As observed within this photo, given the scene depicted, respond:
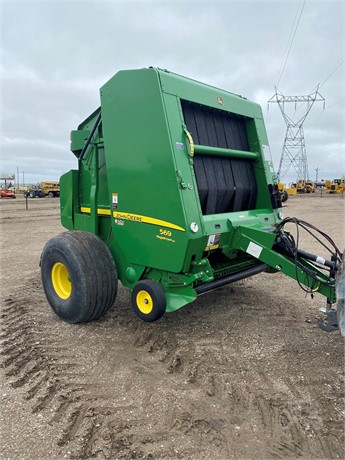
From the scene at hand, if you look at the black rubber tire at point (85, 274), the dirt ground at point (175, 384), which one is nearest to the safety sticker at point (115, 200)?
the black rubber tire at point (85, 274)

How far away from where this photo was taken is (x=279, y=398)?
2.66 metres

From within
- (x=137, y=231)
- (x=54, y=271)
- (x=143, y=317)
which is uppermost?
(x=137, y=231)

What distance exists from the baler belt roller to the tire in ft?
1.19

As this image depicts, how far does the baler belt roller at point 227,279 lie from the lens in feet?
11.5

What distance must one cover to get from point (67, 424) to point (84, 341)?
1.22m

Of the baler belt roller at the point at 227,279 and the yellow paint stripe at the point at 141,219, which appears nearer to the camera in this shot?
the yellow paint stripe at the point at 141,219

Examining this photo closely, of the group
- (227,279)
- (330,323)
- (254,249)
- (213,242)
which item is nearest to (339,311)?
(330,323)

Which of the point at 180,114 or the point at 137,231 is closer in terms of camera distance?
the point at 180,114

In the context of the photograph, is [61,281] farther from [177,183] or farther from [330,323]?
[330,323]

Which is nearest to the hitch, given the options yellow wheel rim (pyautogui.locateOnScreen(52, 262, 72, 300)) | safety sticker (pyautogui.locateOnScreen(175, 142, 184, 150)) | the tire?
the tire

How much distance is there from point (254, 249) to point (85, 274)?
1.68 meters

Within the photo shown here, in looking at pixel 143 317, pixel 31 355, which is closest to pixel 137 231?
pixel 143 317

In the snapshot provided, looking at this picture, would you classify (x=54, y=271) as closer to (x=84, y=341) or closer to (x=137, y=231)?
(x=84, y=341)

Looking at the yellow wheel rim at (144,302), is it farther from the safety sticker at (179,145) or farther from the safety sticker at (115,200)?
the safety sticker at (179,145)
